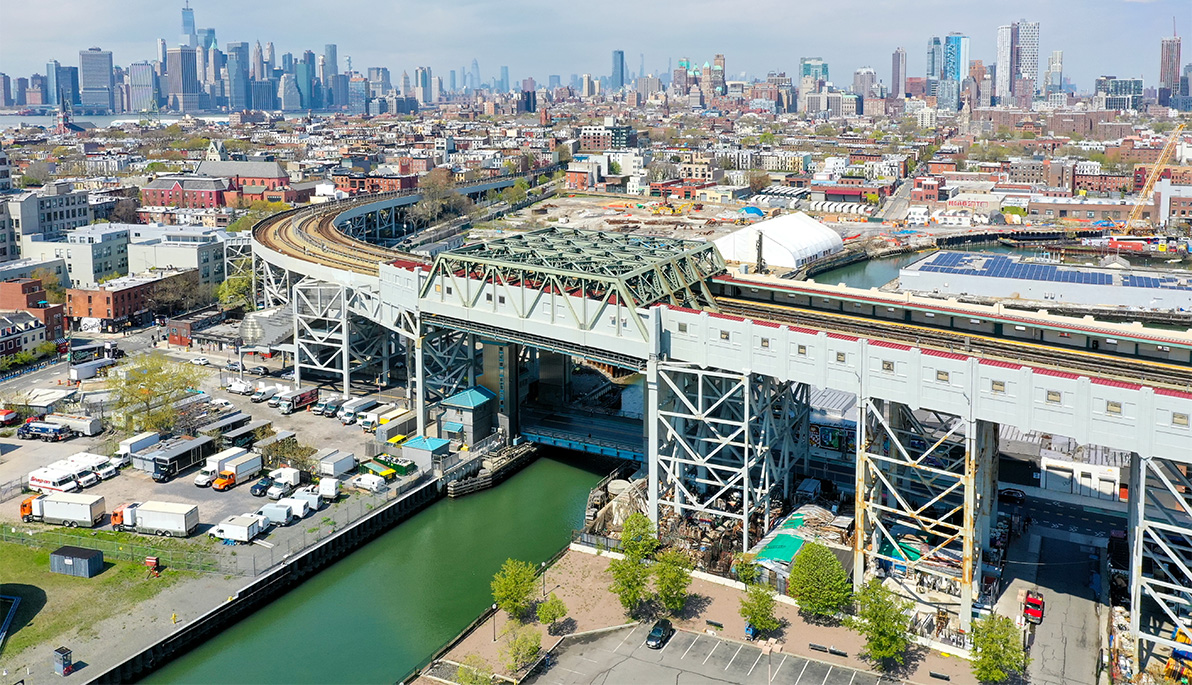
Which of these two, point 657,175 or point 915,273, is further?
point 657,175

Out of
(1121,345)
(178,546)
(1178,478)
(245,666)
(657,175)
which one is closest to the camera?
(1178,478)

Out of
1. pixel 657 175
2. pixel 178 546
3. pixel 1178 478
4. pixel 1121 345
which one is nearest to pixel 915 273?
pixel 1121 345

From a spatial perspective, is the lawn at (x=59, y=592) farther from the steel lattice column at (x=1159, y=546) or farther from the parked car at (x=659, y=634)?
the steel lattice column at (x=1159, y=546)

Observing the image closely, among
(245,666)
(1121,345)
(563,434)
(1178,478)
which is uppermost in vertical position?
(1121,345)

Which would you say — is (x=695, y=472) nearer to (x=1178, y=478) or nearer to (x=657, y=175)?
(x=1178, y=478)

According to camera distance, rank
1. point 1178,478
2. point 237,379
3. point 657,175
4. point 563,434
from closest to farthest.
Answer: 1. point 1178,478
2. point 563,434
3. point 237,379
4. point 657,175

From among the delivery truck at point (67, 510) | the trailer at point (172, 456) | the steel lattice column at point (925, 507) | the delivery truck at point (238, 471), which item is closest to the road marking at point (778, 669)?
the steel lattice column at point (925, 507)

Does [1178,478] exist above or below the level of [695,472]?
above

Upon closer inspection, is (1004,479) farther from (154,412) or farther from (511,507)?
(154,412)
